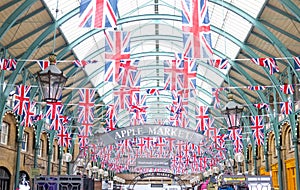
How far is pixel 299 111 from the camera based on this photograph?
25.1 m

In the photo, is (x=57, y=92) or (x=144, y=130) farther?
(x=144, y=130)

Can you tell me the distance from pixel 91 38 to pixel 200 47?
17.4 m

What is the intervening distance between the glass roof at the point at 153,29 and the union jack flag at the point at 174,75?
5178mm

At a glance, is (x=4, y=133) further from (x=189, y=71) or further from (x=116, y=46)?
(x=116, y=46)

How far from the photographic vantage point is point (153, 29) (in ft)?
103

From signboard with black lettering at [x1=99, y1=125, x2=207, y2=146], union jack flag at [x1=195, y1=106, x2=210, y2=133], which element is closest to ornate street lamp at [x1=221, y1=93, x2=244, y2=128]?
signboard with black lettering at [x1=99, y1=125, x2=207, y2=146]

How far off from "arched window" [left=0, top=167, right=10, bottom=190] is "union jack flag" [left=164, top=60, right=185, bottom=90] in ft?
37.2

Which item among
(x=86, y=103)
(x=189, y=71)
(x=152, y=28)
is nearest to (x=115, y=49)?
(x=189, y=71)

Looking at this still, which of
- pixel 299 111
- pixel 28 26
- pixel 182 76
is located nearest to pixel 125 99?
pixel 182 76

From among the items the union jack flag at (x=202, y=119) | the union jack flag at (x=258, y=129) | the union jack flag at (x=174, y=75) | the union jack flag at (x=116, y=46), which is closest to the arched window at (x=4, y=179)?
the union jack flag at (x=174, y=75)

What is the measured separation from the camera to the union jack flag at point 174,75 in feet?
70.8

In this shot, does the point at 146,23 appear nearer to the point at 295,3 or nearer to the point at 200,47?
the point at 295,3

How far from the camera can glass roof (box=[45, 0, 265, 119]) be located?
24.2 meters

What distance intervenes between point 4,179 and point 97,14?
57.4 ft
